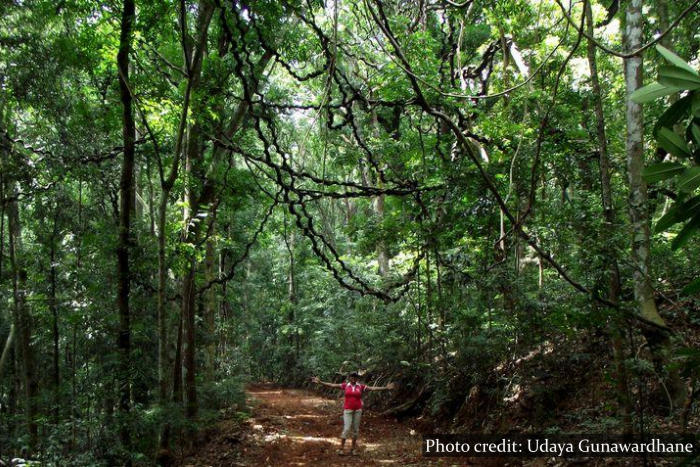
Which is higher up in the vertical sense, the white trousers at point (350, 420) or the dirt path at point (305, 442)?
the white trousers at point (350, 420)

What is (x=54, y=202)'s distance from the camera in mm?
8219

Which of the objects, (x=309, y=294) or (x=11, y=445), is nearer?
(x=11, y=445)

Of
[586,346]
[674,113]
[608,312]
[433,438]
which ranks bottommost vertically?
[433,438]

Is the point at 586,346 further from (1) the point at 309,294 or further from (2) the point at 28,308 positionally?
(1) the point at 309,294

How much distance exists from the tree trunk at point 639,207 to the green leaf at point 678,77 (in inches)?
134

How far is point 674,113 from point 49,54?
723 centimetres

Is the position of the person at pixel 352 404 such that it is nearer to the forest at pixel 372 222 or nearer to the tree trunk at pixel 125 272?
the forest at pixel 372 222

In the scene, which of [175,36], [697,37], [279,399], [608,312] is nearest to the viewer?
[608,312]

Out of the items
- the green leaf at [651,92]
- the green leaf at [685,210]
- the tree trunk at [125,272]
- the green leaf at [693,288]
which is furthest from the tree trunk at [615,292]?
the tree trunk at [125,272]

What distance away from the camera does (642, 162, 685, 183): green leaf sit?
1.27 metres

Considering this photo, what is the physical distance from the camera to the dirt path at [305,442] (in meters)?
7.11

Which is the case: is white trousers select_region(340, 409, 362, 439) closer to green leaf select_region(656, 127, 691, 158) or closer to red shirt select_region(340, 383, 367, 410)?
red shirt select_region(340, 383, 367, 410)

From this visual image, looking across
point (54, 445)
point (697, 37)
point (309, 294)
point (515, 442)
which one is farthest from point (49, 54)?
point (309, 294)

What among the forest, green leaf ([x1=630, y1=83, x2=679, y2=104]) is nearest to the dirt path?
the forest
